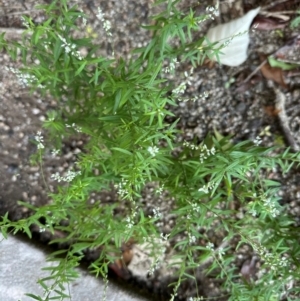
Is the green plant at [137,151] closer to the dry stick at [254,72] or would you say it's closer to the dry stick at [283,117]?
the dry stick at [283,117]

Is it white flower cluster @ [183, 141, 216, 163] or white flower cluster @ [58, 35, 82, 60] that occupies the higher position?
white flower cluster @ [58, 35, 82, 60]

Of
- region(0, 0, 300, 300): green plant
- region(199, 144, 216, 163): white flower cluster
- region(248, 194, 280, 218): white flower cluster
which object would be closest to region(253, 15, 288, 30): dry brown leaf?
region(0, 0, 300, 300): green plant

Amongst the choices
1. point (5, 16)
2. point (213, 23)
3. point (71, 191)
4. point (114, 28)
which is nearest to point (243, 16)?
point (213, 23)

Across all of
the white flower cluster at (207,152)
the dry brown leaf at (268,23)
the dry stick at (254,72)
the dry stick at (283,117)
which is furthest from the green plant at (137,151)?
the dry brown leaf at (268,23)

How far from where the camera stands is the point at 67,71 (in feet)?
5.62

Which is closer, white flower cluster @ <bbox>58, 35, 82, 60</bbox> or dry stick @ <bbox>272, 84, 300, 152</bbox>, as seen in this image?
white flower cluster @ <bbox>58, 35, 82, 60</bbox>

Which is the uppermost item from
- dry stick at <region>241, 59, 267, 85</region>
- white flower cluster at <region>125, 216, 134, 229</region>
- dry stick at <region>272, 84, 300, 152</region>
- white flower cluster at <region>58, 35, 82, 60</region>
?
dry stick at <region>241, 59, 267, 85</region>

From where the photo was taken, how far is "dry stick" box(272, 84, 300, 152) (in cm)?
252

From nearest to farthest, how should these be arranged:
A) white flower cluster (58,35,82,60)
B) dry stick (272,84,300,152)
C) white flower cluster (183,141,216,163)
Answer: white flower cluster (58,35,82,60), white flower cluster (183,141,216,163), dry stick (272,84,300,152)

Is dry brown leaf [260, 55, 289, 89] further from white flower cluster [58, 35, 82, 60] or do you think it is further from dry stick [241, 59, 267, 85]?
white flower cluster [58, 35, 82, 60]

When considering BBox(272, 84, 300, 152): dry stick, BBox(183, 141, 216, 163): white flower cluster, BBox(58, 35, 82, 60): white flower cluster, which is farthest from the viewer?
BBox(272, 84, 300, 152): dry stick

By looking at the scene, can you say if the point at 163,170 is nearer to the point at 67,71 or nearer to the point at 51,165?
the point at 67,71

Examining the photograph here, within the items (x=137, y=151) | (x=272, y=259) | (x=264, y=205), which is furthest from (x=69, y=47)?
(x=272, y=259)

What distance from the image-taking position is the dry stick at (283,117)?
252cm
